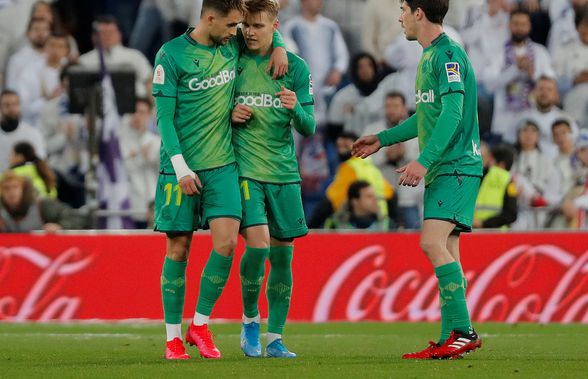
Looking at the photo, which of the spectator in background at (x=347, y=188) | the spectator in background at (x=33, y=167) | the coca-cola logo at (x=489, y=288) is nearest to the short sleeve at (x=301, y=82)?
the coca-cola logo at (x=489, y=288)

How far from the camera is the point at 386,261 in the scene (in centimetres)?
1455

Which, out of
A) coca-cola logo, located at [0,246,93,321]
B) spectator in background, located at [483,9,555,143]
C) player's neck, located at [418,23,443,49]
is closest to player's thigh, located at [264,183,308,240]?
player's neck, located at [418,23,443,49]

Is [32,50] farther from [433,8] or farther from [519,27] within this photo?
[433,8]

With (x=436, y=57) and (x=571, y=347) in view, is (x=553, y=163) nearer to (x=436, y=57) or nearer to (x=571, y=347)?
(x=571, y=347)

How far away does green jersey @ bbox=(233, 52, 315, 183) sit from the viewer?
9031mm

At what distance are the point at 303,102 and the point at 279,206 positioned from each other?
73 centimetres

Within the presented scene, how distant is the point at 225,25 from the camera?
866 cm

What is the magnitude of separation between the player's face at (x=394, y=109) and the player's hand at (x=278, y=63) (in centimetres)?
773

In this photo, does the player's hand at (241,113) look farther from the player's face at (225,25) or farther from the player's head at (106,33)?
the player's head at (106,33)

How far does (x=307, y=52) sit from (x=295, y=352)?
27.3 feet

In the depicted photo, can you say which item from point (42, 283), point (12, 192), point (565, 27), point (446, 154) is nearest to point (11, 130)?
point (12, 192)

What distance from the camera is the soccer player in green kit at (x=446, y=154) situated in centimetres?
851

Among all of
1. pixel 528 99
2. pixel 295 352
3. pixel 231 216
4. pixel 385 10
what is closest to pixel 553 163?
pixel 528 99

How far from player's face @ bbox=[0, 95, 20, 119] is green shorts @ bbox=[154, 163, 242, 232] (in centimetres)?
875
